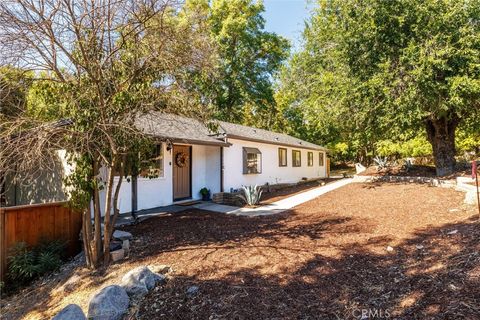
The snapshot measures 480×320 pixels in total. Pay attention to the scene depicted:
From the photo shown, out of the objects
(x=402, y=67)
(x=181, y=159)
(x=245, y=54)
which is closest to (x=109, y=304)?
(x=181, y=159)

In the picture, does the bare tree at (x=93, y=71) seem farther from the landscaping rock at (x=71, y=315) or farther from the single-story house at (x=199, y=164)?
the landscaping rock at (x=71, y=315)

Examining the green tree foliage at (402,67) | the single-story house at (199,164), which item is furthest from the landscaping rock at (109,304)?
the green tree foliage at (402,67)

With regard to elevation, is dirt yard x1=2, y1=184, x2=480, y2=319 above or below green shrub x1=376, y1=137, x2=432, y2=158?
below

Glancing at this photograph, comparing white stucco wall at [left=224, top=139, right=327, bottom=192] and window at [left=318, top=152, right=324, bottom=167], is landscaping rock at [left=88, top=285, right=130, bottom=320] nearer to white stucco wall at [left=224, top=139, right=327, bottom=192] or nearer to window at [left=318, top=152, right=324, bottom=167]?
white stucco wall at [left=224, top=139, right=327, bottom=192]

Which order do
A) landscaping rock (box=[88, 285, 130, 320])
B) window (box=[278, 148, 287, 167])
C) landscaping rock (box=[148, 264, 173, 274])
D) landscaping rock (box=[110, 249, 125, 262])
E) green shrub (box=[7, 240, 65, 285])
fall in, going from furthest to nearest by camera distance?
window (box=[278, 148, 287, 167]) → green shrub (box=[7, 240, 65, 285]) → landscaping rock (box=[110, 249, 125, 262]) → landscaping rock (box=[148, 264, 173, 274]) → landscaping rock (box=[88, 285, 130, 320])

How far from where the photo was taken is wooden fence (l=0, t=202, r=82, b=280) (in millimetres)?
5434

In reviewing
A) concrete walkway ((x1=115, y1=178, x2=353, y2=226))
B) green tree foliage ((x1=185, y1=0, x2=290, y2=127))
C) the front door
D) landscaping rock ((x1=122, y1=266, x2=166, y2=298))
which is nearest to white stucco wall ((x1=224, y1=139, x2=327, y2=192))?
the front door

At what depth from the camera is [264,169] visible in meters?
15.2

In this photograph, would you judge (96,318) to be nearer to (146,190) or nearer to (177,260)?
(177,260)

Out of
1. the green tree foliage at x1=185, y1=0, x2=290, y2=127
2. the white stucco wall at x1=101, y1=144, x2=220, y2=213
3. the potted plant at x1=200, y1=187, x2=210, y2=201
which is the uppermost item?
the green tree foliage at x1=185, y1=0, x2=290, y2=127

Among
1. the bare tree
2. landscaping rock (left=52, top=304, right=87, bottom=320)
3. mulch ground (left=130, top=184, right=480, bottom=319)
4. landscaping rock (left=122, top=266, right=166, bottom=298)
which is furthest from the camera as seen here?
the bare tree

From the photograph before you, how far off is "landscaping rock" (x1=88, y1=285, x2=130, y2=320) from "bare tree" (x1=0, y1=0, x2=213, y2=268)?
1564 mm

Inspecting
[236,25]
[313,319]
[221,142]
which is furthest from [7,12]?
[236,25]

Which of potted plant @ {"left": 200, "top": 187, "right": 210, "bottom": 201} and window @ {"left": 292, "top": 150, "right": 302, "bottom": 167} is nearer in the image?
potted plant @ {"left": 200, "top": 187, "right": 210, "bottom": 201}
